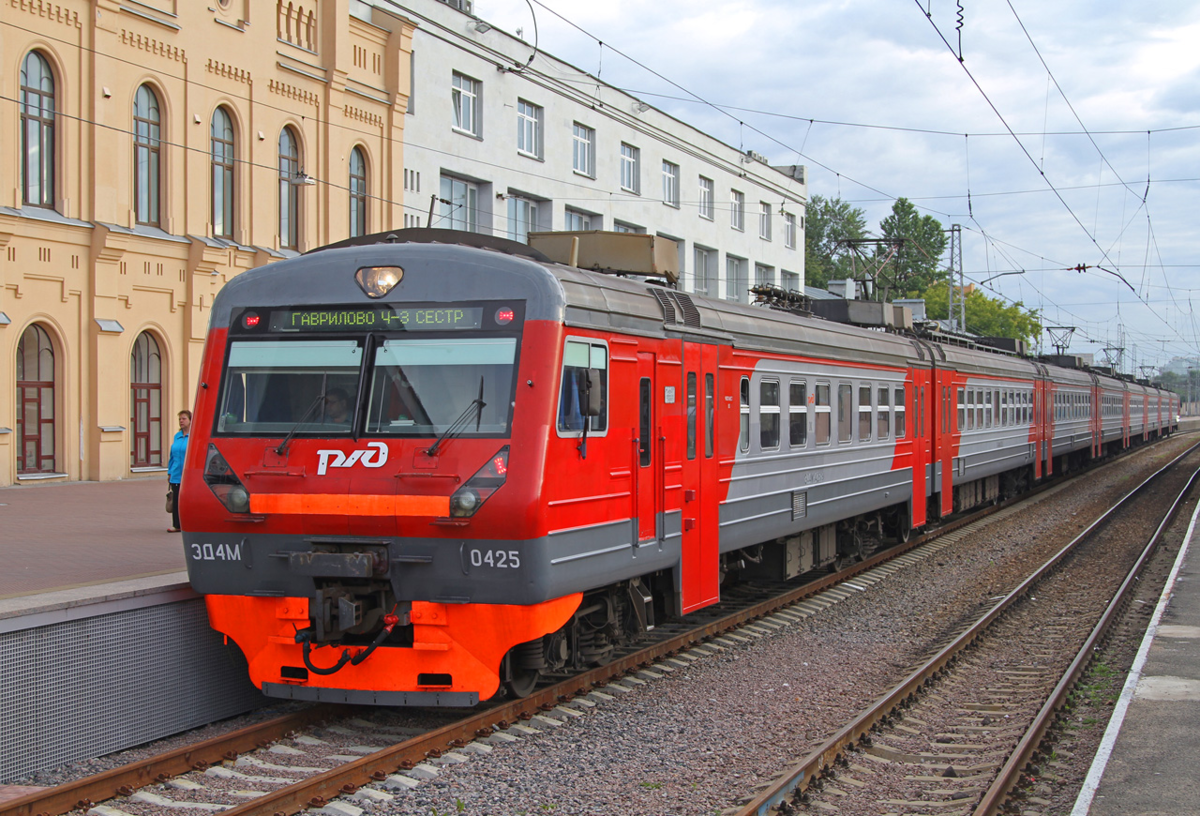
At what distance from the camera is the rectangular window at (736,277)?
148 ft

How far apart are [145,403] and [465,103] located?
12.4 meters

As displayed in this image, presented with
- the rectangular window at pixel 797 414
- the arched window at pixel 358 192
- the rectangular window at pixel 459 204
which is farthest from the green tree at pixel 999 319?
the rectangular window at pixel 797 414

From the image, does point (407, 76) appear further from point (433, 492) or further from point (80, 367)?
point (433, 492)

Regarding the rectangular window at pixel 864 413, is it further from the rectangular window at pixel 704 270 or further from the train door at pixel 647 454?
the rectangular window at pixel 704 270

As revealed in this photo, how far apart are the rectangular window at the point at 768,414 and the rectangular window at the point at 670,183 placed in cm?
2919

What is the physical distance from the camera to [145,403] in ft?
73.9

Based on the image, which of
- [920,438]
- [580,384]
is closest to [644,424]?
[580,384]

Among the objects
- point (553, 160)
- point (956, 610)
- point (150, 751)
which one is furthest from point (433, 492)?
point (553, 160)

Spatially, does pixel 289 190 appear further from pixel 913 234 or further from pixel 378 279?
pixel 913 234

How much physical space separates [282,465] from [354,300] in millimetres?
1156

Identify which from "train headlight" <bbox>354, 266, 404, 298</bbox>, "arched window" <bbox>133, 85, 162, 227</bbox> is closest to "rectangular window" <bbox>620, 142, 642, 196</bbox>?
"arched window" <bbox>133, 85, 162, 227</bbox>

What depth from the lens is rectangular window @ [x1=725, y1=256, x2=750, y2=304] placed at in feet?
148

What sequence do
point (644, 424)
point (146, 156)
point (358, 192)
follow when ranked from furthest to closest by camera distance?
point (358, 192), point (146, 156), point (644, 424)

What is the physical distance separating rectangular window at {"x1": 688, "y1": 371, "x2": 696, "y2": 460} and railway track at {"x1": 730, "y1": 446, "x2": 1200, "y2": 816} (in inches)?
96.7
